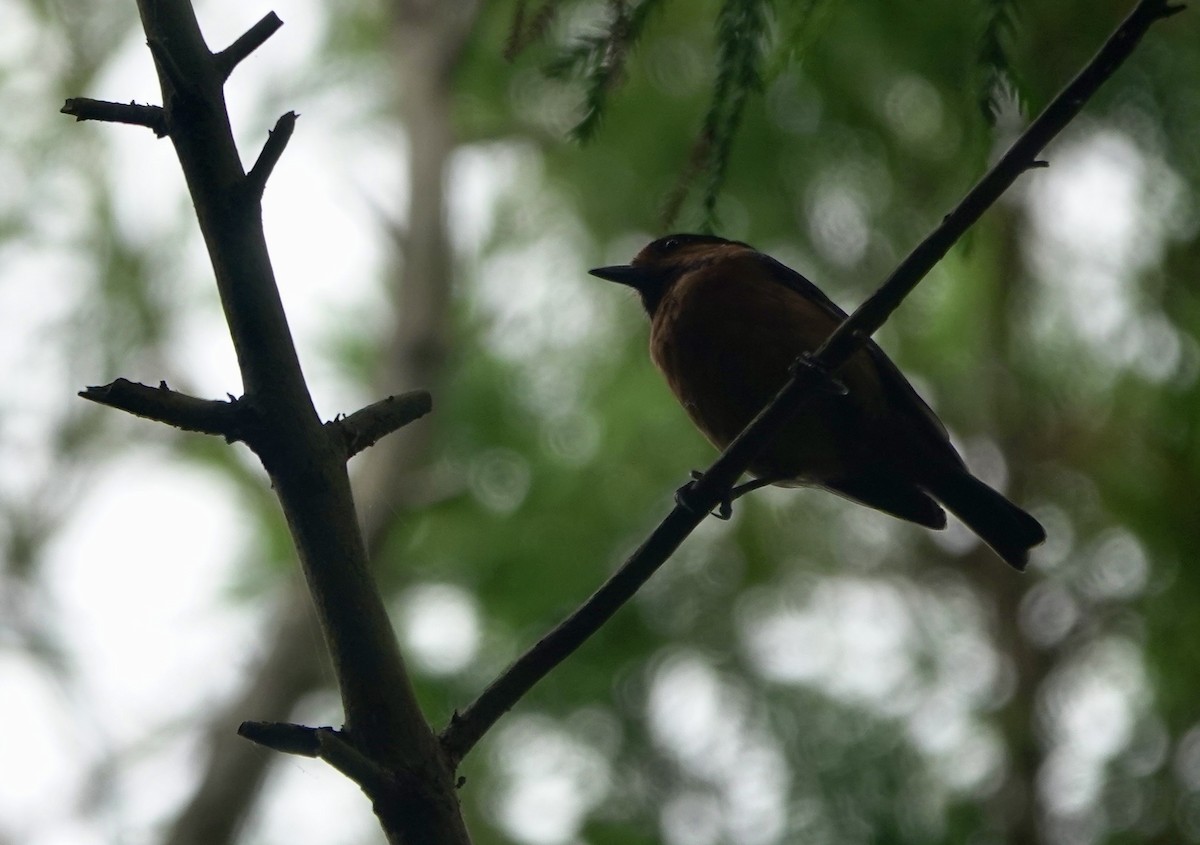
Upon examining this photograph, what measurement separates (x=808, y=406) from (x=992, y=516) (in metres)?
0.65

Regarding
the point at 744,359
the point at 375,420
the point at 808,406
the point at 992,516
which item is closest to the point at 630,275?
the point at 744,359

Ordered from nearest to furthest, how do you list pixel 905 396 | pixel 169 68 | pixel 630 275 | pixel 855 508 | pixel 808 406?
pixel 169 68 → pixel 808 406 → pixel 905 396 → pixel 630 275 → pixel 855 508

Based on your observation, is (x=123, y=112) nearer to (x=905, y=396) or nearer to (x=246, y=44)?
(x=246, y=44)

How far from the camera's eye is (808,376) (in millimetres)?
2051

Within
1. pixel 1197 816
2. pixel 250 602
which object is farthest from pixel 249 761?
pixel 1197 816

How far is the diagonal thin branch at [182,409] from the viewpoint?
1.72 meters

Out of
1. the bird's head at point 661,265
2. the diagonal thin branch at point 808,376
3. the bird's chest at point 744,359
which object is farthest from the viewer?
the bird's head at point 661,265

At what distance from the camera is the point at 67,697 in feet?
23.0

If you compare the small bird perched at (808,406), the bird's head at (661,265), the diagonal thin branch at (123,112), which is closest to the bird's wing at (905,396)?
the small bird perched at (808,406)

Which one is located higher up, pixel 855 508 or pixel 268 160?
pixel 855 508

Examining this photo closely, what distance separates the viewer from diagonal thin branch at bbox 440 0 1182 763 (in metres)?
1.70

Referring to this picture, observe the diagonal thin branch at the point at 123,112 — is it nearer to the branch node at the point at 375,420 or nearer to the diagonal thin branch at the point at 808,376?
the branch node at the point at 375,420

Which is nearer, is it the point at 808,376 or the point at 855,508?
the point at 808,376

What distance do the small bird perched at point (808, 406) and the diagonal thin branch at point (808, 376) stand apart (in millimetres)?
1023
